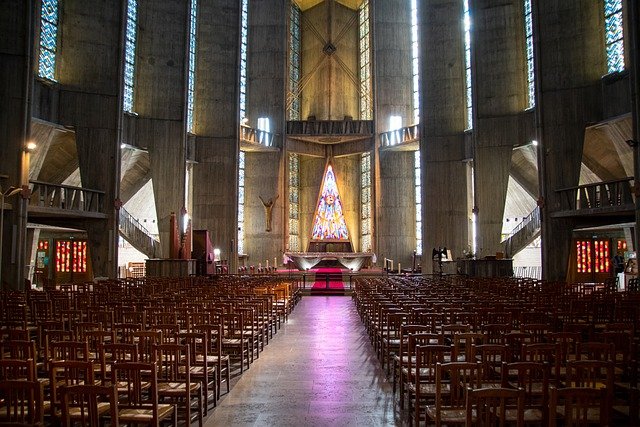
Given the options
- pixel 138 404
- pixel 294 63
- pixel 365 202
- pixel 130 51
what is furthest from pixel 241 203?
pixel 138 404

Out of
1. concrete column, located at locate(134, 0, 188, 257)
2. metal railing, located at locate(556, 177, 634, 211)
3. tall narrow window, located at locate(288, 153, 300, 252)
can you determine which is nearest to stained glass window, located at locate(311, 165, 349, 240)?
tall narrow window, located at locate(288, 153, 300, 252)

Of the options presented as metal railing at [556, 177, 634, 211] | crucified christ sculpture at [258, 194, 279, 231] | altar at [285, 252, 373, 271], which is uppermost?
crucified christ sculpture at [258, 194, 279, 231]

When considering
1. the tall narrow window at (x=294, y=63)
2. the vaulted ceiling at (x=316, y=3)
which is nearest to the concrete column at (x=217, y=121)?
the tall narrow window at (x=294, y=63)

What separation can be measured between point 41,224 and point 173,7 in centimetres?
1297

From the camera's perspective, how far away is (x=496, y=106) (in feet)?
93.5

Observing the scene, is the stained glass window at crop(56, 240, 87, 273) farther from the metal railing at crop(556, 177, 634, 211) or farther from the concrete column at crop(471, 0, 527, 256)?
the metal railing at crop(556, 177, 634, 211)

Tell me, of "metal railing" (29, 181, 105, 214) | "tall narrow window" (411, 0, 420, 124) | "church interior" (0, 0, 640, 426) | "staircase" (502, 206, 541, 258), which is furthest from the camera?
"tall narrow window" (411, 0, 420, 124)

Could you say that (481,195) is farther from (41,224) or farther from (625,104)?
(41,224)

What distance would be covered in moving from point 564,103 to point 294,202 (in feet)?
66.7

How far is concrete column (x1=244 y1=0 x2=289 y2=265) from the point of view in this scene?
36562 mm

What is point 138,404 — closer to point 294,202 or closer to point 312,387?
point 312,387

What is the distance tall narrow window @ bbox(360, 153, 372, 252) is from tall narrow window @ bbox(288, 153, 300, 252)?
4.37 m

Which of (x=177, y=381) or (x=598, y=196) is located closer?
(x=177, y=381)

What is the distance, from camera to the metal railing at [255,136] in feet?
112
